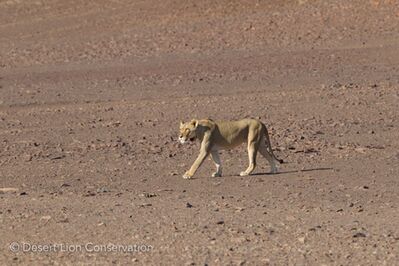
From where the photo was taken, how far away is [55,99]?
21.1 metres

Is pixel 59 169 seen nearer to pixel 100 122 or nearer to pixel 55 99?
pixel 100 122

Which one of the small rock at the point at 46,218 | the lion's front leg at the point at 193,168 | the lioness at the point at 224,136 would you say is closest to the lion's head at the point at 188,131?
the lioness at the point at 224,136

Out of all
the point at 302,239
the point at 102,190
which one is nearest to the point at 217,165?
the point at 102,190

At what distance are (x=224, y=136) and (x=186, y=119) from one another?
4860mm

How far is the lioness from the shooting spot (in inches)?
518

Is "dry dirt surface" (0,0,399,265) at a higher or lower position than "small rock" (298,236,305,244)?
lower

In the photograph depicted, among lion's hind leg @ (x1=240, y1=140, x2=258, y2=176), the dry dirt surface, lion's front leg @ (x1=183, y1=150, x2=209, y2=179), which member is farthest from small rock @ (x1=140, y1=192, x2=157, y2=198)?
lion's hind leg @ (x1=240, y1=140, x2=258, y2=176)

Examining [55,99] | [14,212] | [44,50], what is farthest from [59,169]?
[44,50]

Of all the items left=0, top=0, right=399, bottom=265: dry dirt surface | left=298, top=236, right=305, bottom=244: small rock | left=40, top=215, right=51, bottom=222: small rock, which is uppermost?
left=298, top=236, right=305, bottom=244: small rock

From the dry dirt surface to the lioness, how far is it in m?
0.24

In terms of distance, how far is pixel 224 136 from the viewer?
43.4 feet

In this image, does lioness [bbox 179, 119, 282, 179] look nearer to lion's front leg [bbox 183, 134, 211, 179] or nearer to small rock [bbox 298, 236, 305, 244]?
lion's front leg [bbox 183, 134, 211, 179]

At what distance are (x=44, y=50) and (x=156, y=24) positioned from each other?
281cm

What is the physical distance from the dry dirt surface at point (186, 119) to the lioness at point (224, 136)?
238 mm
